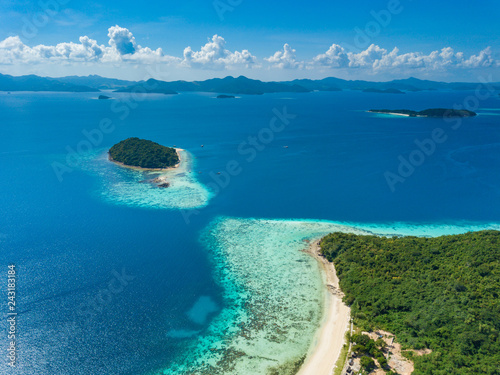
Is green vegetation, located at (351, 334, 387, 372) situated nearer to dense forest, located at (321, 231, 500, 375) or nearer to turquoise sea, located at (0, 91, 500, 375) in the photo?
dense forest, located at (321, 231, 500, 375)

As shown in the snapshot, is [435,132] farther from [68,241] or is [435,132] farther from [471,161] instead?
[68,241]

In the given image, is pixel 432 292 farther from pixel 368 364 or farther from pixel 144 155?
pixel 144 155

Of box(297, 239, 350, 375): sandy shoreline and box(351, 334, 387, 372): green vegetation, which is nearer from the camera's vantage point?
box(351, 334, 387, 372): green vegetation

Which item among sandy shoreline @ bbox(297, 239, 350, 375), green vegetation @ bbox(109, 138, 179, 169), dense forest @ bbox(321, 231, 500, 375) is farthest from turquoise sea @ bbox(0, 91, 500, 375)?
dense forest @ bbox(321, 231, 500, 375)

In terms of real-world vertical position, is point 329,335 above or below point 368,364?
below

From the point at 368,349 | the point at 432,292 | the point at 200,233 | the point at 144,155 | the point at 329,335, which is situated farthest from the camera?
the point at 144,155

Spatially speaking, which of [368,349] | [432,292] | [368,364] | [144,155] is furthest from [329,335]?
[144,155]
